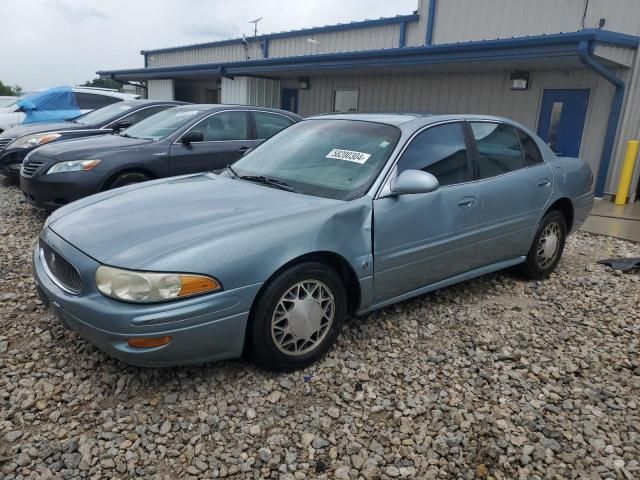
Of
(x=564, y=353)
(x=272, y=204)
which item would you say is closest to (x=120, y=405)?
(x=272, y=204)

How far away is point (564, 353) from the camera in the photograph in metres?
3.45

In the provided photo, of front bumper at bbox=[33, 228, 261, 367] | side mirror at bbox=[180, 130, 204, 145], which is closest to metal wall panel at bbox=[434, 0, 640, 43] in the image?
side mirror at bbox=[180, 130, 204, 145]

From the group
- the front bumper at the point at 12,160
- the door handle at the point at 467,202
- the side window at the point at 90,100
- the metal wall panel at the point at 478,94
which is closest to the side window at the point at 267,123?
the metal wall panel at the point at 478,94

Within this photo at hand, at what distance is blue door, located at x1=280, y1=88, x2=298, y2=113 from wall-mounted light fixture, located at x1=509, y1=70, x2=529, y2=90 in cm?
681

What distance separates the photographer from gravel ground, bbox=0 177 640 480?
7.77ft

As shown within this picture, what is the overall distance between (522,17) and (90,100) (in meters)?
9.88

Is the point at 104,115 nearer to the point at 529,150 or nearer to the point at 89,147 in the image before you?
the point at 89,147

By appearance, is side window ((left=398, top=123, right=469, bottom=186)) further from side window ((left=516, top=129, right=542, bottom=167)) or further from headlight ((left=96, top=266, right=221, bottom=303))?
headlight ((left=96, top=266, right=221, bottom=303))

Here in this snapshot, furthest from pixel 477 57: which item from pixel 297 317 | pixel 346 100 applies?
pixel 297 317

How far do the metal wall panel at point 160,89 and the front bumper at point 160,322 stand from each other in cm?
1821

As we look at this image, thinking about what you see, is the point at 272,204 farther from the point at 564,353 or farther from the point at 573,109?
the point at 573,109

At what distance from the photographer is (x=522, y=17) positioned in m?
10.4

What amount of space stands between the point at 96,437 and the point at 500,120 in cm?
378

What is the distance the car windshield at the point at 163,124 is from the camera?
250 inches
